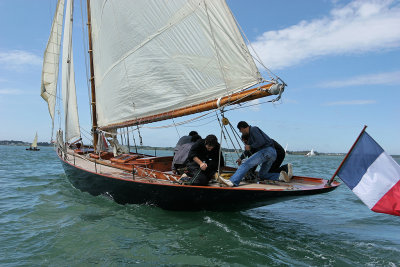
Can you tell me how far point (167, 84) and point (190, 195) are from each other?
10.3 ft

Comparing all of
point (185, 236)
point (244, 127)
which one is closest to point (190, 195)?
point (185, 236)

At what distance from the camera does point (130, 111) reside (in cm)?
955

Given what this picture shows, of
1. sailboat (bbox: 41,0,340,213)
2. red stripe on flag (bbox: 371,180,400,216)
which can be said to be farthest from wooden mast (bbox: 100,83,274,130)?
red stripe on flag (bbox: 371,180,400,216)

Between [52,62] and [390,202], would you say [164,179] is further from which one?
[52,62]

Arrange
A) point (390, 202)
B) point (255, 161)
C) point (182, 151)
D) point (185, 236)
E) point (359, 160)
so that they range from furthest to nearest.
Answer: point (182, 151) → point (255, 161) → point (185, 236) → point (359, 160) → point (390, 202)

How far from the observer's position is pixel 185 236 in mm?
5617

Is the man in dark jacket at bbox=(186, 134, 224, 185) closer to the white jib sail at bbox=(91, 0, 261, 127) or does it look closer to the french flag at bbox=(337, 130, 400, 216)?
the white jib sail at bbox=(91, 0, 261, 127)

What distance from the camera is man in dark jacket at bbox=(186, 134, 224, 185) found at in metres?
6.48

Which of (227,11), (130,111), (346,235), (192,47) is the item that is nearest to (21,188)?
(130,111)

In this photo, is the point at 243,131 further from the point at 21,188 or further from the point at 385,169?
the point at 21,188

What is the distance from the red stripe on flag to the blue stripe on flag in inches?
20.5

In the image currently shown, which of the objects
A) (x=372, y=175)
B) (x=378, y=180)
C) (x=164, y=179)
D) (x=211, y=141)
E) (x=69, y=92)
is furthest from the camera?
(x=69, y=92)

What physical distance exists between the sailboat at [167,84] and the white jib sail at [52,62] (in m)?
4.02

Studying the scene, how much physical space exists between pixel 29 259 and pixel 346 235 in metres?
5.98
